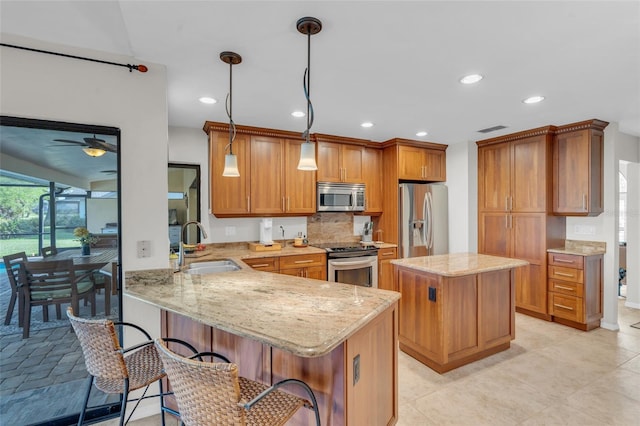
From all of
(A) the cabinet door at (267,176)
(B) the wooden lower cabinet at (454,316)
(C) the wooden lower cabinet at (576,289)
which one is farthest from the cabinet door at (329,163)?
(C) the wooden lower cabinet at (576,289)

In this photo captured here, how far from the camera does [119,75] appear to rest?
6.91ft

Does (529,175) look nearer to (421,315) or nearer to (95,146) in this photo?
(421,315)

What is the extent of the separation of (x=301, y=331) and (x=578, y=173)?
4.18m

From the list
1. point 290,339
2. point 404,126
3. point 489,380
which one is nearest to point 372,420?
point 290,339

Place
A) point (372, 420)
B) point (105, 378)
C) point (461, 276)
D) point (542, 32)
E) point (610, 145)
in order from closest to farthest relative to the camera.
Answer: point (105, 378)
point (372, 420)
point (542, 32)
point (461, 276)
point (610, 145)

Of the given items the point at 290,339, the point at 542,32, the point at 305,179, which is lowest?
the point at 290,339

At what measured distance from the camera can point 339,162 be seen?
4496 millimetres

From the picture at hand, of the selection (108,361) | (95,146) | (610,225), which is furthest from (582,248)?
(95,146)

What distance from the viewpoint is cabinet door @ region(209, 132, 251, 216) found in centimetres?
371

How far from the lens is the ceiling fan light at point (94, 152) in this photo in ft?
6.84

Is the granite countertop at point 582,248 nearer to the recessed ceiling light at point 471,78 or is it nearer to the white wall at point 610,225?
the white wall at point 610,225

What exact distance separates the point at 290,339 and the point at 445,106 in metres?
2.90

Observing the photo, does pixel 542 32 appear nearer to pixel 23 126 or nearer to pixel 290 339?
pixel 290 339

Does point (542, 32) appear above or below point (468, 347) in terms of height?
above
